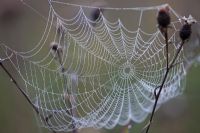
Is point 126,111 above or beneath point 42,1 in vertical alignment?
beneath

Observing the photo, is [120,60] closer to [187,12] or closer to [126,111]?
[126,111]

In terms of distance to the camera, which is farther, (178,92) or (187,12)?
(187,12)

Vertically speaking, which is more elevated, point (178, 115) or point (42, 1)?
point (42, 1)

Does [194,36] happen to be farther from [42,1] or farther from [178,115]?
[42,1]

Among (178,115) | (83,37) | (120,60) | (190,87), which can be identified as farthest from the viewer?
(190,87)

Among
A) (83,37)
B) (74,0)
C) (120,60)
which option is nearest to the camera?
(120,60)

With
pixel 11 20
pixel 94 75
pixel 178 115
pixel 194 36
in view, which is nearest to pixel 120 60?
pixel 94 75

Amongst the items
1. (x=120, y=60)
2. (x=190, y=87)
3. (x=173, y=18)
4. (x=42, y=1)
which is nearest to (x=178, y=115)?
(x=190, y=87)

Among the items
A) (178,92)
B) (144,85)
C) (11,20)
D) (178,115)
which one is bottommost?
(178,115)

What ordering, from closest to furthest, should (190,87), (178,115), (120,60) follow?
(120,60)
(178,115)
(190,87)
